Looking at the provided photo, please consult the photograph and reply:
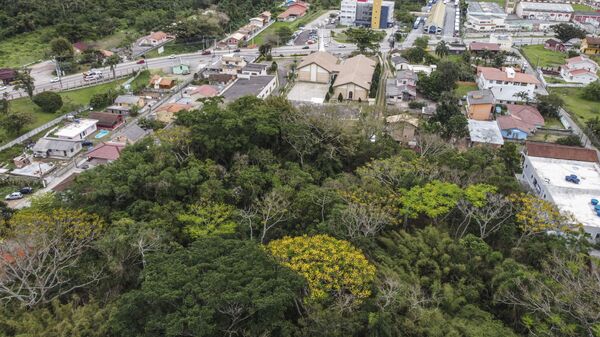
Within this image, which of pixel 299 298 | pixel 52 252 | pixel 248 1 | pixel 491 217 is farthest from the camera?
pixel 248 1

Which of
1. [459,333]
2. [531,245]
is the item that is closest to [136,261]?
[459,333]

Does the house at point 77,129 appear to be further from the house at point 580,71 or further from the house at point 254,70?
the house at point 580,71

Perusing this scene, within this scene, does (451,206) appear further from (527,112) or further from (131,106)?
(131,106)

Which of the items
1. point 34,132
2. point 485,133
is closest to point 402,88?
point 485,133

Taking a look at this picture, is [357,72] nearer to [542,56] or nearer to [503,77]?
[503,77]

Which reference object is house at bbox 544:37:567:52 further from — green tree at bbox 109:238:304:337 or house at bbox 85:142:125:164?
green tree at bbox 109:238:304:337

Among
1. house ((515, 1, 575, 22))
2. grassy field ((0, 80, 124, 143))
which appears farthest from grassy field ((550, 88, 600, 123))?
grassy field ((0, 80, 124, 143))

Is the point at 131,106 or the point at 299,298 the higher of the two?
the point at 299,298
